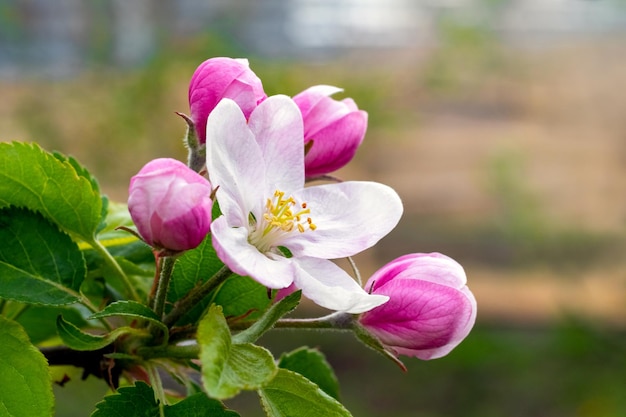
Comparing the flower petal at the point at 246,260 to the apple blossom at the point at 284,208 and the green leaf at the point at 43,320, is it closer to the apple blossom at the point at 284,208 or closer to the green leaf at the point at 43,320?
the apple blossom at the point at 284,208

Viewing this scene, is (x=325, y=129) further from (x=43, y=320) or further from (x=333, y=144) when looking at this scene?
(x=43, y=320)

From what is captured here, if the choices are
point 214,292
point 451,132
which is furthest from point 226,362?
point 451,132

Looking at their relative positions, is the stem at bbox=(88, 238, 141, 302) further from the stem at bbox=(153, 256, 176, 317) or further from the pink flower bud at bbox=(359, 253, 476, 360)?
the pink flower bud at bbox=(359, 253, 476, 360)

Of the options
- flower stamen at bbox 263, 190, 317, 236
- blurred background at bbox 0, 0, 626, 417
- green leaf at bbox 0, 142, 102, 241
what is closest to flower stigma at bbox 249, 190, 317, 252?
flower stamen at bbox 263, 190, 317, 236

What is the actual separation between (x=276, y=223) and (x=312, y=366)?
0.17 m

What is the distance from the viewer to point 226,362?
0.40 metres

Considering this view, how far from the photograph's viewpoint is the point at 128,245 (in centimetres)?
60

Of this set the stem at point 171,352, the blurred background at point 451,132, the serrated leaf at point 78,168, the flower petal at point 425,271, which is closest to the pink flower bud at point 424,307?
the flower petal at point 425,271

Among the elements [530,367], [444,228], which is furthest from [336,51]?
[530,367]

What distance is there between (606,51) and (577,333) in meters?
2.27

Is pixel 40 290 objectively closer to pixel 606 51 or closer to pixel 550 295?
pixel 550 295

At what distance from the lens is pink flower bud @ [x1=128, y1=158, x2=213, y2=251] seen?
426 mm

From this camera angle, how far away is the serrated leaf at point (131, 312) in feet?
1.44

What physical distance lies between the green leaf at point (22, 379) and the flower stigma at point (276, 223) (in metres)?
0.14
